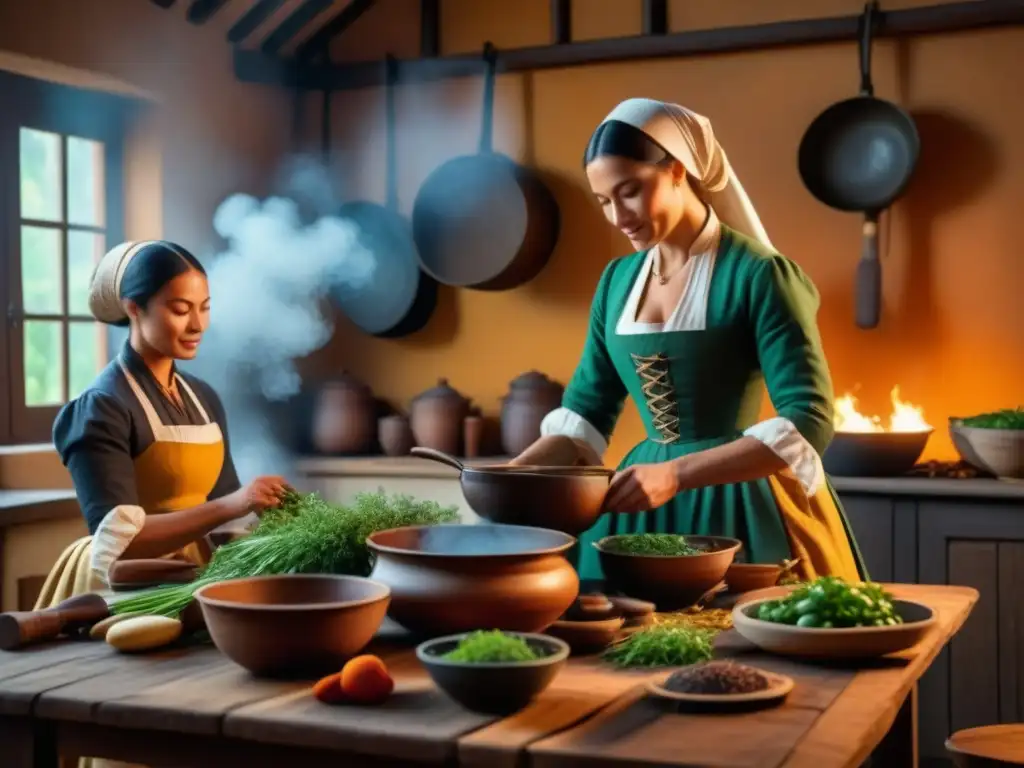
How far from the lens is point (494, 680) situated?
136cm

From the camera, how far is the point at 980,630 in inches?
148

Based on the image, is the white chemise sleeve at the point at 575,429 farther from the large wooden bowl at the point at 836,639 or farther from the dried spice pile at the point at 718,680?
the dried spice pile at the point at 718,680

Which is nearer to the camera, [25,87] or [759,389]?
[759,389]

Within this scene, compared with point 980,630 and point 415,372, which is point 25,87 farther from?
point 980,630

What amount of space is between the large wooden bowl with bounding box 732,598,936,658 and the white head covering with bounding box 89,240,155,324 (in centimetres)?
179

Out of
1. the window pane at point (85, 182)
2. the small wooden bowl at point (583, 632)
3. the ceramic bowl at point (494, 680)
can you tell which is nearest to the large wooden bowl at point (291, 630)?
the ceramic bowl at point (494, 680)

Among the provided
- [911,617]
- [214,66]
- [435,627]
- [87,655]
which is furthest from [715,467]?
[214,66]

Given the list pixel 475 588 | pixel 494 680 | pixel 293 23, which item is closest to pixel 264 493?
pixel 475 588

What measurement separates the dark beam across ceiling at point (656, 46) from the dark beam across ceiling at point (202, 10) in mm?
263

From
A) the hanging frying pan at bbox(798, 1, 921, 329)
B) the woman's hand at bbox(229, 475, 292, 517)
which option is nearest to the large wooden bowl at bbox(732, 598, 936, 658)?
the woman's hand at bbox(229, 475, 292, 517)

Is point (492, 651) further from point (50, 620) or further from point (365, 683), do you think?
point (50, 620)

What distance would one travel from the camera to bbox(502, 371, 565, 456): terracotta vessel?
469cm

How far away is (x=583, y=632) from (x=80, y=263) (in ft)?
10.3

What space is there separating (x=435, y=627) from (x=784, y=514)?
1.07 metres
